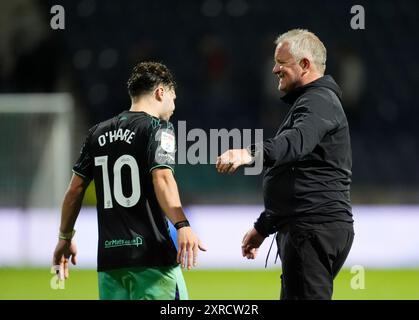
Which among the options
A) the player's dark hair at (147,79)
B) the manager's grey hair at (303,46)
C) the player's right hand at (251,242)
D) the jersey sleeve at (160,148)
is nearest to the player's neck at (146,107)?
the player's dark hair at (147,79)

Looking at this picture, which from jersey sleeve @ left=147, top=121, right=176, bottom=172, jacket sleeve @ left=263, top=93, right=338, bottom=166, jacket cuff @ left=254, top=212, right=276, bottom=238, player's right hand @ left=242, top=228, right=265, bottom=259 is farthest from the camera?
player's right hand @ left=242, top=228, right=265, bottom=259

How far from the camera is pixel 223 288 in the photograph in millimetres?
9234

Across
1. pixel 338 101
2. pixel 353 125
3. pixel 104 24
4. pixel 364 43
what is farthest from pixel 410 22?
pixel 338 101

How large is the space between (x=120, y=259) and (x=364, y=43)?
11531mm

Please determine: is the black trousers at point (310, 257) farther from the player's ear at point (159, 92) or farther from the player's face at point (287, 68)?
the player's ear at point (159, 92)

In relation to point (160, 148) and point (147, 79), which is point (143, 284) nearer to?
point (160, 148)

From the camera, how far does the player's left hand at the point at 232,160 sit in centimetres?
411

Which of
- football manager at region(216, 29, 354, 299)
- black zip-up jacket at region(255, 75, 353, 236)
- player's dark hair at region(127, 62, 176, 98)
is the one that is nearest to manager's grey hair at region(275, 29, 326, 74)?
football manager at region(216, 29, 354, 299)

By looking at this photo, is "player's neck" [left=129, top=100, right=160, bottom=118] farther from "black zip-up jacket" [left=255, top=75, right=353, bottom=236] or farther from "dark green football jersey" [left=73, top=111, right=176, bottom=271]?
"black zip-up jacket" [left=255, top=75, right=353, bottom=236]

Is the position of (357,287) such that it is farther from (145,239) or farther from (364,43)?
(364,43)

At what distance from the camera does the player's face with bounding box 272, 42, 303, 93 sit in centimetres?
479

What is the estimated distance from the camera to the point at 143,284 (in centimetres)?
457

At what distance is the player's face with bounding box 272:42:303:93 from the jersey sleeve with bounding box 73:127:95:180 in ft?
3.42

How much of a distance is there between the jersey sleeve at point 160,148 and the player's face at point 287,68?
0.69 meters
